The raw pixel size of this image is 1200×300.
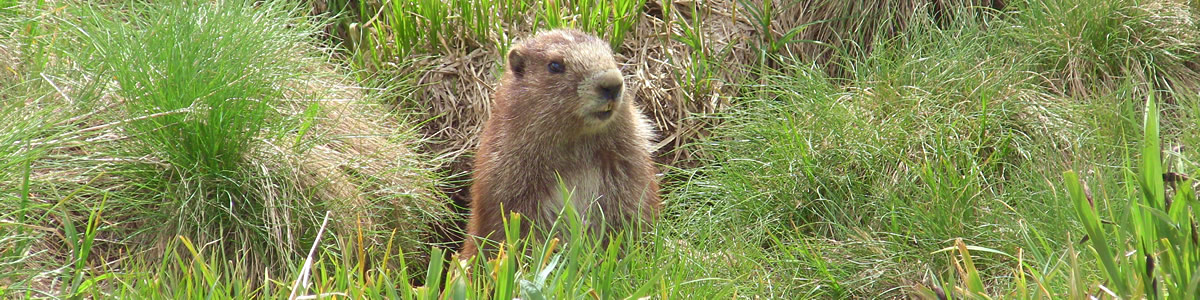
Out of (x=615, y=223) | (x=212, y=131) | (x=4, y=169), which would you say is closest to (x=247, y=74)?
(x=212, y=131)

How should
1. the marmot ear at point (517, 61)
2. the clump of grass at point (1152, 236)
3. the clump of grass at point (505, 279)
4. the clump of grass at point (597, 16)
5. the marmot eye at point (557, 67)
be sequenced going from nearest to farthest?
the clump of grass at point (1152, 236), the clump of grass at point (505, 279), the marmot eye at point (557, 67), the marmot ear at point (517, 61), the clump of grass at point (597, 16)

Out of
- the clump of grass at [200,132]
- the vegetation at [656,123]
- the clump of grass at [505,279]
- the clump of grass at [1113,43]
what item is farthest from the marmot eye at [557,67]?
the clump of grass at [1113,43]

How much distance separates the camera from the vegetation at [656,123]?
3787mm

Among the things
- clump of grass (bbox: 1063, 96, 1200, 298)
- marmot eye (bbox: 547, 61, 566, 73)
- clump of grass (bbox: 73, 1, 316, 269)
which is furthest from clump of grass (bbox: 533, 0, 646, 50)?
clump of grass (bbox: 1063, 96, 1200, 298)

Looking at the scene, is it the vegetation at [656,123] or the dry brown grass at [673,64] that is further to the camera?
the dry brown grass at [673,64]

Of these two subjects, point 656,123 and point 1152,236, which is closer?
point 1152,236

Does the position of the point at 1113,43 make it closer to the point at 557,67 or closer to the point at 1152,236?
the point at 557,67

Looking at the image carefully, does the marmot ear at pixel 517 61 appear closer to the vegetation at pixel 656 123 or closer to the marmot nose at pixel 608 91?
the marmot nose at pixel 608 91

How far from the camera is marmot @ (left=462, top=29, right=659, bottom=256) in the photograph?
14.3ft

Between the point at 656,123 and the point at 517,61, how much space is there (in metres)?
1.34

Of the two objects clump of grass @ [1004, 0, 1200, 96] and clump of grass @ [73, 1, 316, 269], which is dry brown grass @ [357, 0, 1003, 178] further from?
clump of grass @ [73, 1, 316, 269]

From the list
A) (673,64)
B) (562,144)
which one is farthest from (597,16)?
(562,144)

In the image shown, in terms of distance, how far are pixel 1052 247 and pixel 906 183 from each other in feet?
3.26

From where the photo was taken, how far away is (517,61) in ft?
15.2
